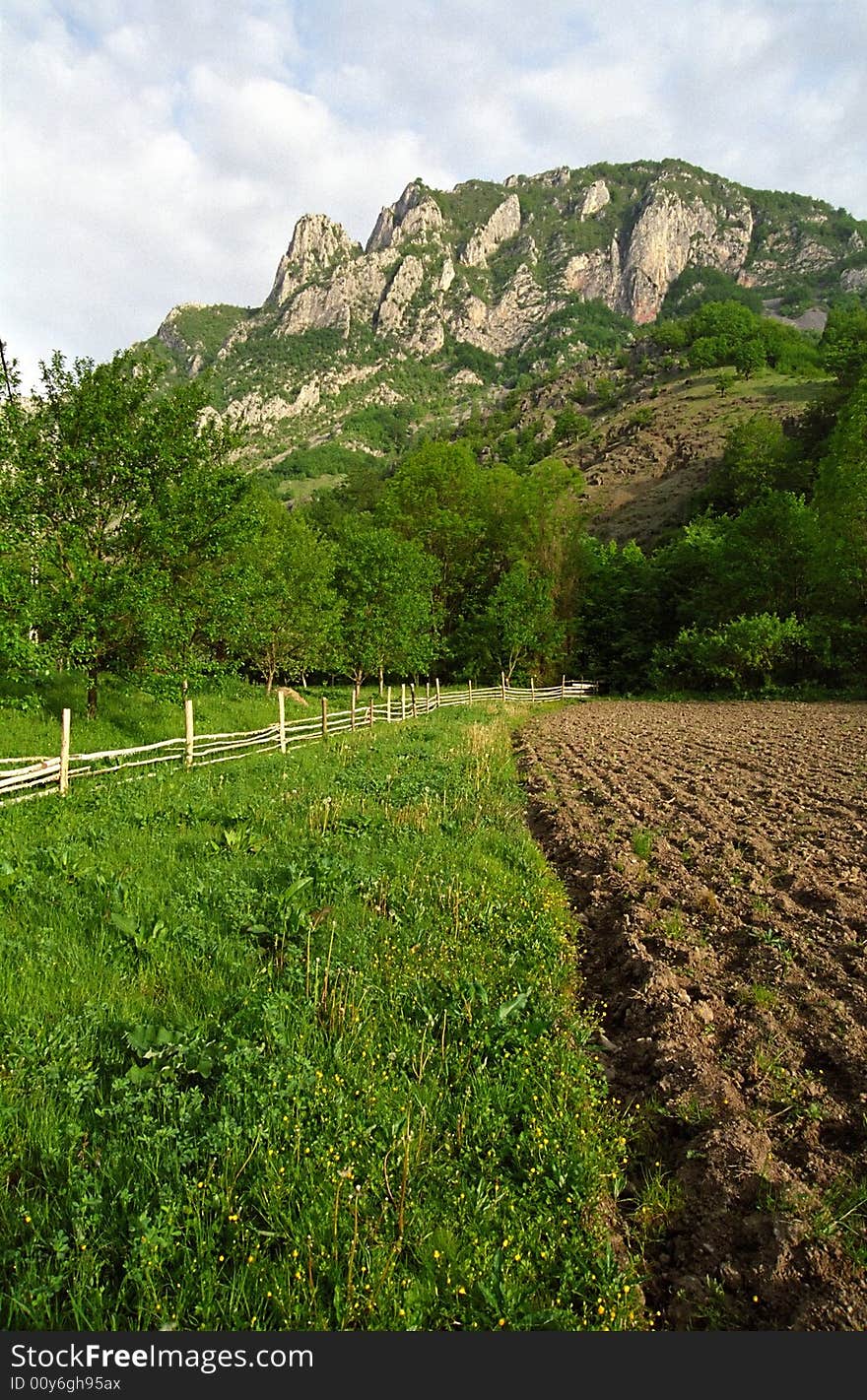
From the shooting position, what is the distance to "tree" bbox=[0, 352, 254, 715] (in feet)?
45.4

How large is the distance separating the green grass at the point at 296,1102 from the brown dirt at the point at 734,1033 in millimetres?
302

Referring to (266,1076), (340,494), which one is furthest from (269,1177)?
Result: (340,494)

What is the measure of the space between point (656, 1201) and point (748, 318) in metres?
146

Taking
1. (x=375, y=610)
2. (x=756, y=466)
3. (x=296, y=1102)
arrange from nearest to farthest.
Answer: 1. (x=296, y=1102)
2. (x=375, y=610)
3. (x=756, y=466)

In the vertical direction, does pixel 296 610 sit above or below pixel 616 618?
below

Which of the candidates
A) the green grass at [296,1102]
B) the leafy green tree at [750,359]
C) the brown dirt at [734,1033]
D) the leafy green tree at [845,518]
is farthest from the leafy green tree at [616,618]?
the leafy green tree at [750,359]

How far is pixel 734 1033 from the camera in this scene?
4.40m

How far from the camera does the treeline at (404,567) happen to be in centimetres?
1435

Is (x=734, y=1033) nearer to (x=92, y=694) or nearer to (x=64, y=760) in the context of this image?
(x=64, y=760)

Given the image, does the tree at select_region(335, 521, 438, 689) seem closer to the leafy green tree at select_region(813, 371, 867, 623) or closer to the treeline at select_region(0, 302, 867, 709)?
the treeline at select_region(0, 302, 867, 709)

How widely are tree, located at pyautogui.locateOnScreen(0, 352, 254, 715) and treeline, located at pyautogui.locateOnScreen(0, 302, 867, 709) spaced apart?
0.05 m

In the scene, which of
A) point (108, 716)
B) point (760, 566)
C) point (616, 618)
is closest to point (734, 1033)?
point (108, 716)

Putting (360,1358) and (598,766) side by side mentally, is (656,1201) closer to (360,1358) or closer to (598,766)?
(360,1358)

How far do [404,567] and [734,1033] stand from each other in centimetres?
2808
